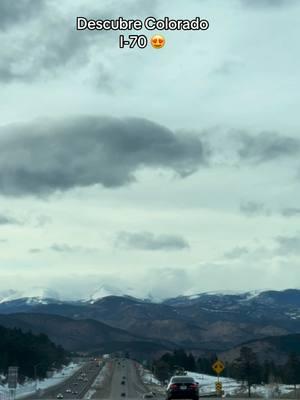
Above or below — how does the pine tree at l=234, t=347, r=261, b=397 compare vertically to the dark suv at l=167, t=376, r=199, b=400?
above

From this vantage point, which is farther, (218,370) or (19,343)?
(19,343)

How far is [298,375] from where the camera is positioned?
7485 inches

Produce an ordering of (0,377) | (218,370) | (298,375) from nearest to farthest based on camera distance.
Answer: (218,370) < (0,377) < (298,375)

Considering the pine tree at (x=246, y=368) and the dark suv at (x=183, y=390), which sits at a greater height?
the pine tree at (x=246, y=368)

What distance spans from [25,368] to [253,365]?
55792mm

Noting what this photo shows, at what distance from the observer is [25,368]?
629ft

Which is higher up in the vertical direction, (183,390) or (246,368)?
(246,368)

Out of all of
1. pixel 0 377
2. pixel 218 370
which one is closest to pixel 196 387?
pixel 218 370

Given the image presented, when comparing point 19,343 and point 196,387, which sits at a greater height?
point 19,343

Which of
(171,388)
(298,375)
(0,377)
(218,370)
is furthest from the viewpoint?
(298,375)

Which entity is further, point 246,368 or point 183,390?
point 246,368

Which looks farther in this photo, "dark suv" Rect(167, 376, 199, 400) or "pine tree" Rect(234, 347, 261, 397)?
"pine tree" Rect(234, 347, 261, 397)

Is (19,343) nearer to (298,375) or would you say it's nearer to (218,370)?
(298,375)

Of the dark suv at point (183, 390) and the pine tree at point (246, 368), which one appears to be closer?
the dark suv at point (183, 390)
